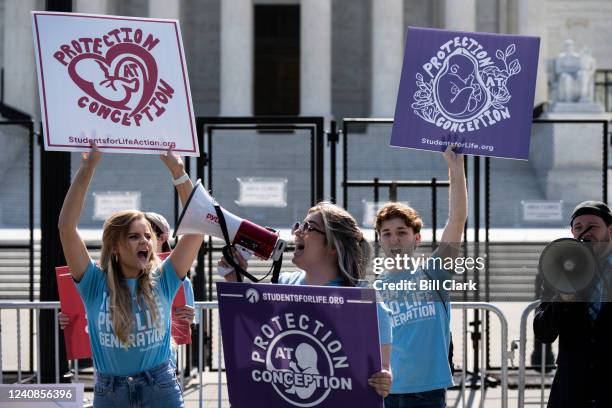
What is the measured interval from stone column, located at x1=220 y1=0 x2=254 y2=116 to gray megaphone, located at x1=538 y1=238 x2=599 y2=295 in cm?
3040

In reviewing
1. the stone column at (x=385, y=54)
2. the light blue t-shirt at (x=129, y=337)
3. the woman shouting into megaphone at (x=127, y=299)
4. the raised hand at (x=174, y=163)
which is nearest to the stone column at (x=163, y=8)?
the stone column at (x=385, y=54)

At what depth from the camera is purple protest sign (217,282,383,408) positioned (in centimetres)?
392

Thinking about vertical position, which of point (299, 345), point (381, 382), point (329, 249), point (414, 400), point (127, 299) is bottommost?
point (414, 400)

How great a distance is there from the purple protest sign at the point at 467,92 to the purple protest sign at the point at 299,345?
1967 millimetres

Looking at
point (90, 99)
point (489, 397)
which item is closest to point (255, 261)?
point (489, 397)

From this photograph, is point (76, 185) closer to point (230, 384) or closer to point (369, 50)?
point (230, 384)

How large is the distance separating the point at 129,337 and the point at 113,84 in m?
1.48

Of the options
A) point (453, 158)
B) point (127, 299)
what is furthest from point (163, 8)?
point (127, 299)

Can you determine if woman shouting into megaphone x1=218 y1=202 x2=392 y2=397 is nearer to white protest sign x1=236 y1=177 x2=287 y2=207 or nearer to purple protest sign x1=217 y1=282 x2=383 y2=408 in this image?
purple protest sign x1=217 y1=282 x2=383 y2=408

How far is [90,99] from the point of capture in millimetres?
5277

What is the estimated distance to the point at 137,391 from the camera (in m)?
4.58

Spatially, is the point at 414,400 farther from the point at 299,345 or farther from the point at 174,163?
the point at 174,163

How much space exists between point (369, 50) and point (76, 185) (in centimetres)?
3743

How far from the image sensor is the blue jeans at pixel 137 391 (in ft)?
15.0
